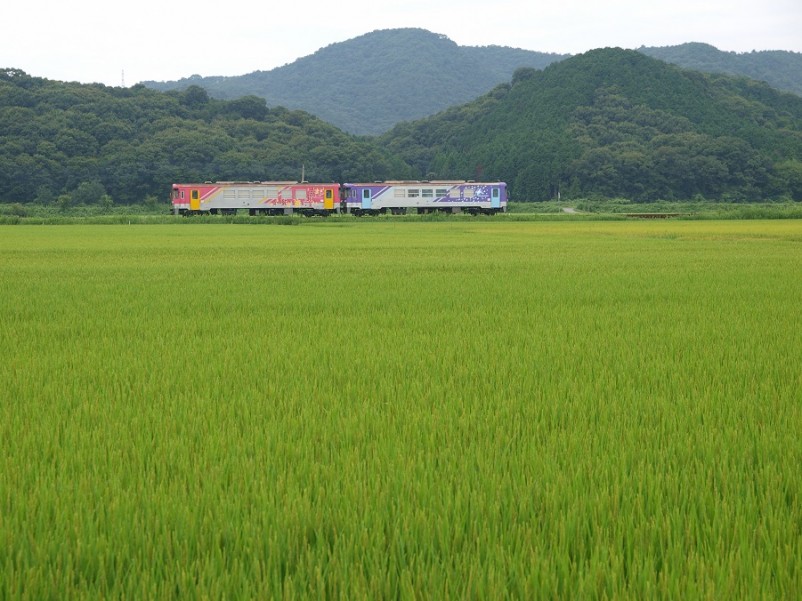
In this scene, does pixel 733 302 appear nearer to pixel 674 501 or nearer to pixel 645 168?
pixel 674 501

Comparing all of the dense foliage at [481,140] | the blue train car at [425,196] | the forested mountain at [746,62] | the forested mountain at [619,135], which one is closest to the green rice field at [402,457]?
the blue train car at [425,196]

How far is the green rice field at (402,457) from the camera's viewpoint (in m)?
2.24

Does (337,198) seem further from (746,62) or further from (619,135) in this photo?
(746,62)

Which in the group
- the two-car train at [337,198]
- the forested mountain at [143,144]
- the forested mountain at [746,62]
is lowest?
the two-car train at [337,198]

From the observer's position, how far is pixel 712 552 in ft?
7.70

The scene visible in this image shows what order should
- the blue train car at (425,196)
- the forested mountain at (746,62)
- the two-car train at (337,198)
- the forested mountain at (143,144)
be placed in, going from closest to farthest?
the two-car train at (337,198) < the blue train car at (425,196) < the forested mountain at (143,144) < the forested mountain at (746,62)

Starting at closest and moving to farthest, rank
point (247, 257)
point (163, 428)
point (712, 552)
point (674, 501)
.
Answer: point (712, 552) < point (674, 501) < point (163, 428) < point (247, 257)

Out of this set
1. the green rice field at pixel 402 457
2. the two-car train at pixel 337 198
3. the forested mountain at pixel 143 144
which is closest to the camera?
the green rice field at pixel 402 457

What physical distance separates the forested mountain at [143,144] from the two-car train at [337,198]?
911 inches

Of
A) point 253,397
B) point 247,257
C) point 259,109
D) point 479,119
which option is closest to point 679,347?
point 253,397

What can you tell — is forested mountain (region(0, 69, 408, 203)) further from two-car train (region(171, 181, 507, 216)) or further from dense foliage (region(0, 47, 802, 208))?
two-car train (region(171, 181, 507, 216))

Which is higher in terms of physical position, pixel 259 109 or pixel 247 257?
pixel 259 109

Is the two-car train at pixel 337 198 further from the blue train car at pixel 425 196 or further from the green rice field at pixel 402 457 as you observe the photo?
the green rice field at pixel 402 457

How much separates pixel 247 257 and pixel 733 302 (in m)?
11.8
